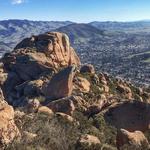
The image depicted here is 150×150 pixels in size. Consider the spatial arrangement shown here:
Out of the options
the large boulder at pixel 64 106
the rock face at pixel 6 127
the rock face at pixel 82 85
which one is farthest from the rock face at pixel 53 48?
the rock face at pixel 6 127

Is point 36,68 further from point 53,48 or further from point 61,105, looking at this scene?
point 61,105

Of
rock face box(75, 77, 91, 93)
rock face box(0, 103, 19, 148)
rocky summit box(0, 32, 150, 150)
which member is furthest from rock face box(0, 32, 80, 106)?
rock face box(0, 103, 19, 148)

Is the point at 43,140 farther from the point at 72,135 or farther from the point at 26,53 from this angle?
the point at 26,53

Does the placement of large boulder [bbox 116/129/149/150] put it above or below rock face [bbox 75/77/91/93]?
above

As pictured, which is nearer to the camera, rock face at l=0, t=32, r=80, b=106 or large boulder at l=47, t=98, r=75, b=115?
large boulder at l=47, t=98, r=75, b=115

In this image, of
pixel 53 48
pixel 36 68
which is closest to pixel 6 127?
pixel 36 68

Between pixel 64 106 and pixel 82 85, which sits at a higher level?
pixel 64 106

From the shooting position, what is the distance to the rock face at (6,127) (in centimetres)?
4031

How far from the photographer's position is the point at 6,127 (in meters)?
41.6

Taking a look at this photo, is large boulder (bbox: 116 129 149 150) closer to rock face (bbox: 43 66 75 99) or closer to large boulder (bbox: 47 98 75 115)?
large boulder (bbox: 47 98 75 115)

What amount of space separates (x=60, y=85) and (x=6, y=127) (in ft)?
118

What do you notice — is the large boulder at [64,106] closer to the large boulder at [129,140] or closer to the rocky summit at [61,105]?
the rocky summit at [61,105]

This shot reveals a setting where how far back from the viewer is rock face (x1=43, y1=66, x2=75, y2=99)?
251 feet

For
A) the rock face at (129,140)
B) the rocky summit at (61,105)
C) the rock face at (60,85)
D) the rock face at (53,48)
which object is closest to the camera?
the rocky summit at (61,105)
